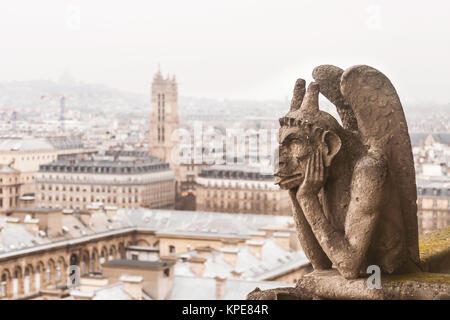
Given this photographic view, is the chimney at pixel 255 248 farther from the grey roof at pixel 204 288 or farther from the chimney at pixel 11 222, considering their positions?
the chimney at pixel 11 222

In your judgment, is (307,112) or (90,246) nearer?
(307,112)

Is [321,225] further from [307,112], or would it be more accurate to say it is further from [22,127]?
[22,127]

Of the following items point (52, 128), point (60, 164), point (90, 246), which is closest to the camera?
point (90, 246)

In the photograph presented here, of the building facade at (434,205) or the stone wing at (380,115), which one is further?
the building facade at (434,205)

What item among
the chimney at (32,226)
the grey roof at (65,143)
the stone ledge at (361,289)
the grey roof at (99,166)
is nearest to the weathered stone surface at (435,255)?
the stone ledge at (361,289)
